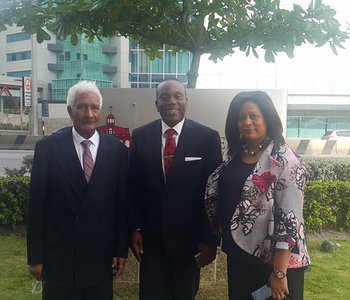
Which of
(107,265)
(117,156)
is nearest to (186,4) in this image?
(117,156)

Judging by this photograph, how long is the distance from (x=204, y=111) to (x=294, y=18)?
1471mm

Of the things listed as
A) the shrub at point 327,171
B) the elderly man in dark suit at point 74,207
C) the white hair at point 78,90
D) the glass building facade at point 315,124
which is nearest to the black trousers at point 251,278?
the elderly man in dark suit at point 74,207

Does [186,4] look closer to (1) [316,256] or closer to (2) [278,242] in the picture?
(2) [278,242]

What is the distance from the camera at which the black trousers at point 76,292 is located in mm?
2602

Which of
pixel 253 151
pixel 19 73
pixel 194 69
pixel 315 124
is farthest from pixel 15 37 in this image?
pixel 253 151

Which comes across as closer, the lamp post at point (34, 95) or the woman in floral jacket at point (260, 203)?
the woman in floral jacket at point (260, 203)

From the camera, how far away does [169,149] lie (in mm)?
2812

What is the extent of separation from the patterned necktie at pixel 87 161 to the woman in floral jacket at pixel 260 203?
781 millimetres

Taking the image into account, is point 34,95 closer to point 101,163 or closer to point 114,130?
point 114,130

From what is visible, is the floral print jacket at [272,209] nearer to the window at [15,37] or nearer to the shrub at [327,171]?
the shrub at [327,171]

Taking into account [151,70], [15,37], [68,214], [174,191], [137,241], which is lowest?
[137,241]

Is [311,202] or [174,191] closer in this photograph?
[174,191]

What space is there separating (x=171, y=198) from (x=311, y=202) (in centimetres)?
389

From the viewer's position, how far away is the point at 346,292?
434 centimetres
